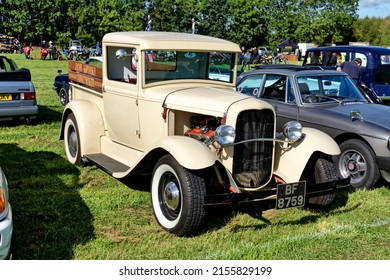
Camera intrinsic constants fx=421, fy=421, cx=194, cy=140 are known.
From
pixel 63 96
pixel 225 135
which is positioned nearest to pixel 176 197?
pixel 225 135

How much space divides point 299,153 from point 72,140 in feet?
12.0

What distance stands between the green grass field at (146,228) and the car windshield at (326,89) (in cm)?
166

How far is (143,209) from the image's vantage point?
16.1 ft

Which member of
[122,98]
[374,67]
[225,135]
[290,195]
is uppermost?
[374,67]

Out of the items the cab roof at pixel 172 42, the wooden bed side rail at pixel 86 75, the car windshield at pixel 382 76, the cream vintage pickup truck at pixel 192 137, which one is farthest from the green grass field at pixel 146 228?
the car windshield at pixel 382 76

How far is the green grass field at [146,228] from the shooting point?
153 inches

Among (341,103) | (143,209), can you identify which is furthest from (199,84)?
(341,103)

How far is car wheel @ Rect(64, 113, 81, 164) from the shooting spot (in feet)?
20.6

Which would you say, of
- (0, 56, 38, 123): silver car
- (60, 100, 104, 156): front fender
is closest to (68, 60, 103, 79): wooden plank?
(60, 100, 104, 156): front fender

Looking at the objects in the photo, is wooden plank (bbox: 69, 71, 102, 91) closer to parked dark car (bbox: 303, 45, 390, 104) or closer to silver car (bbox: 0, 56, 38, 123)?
silver car (bbox: 0, 56, 38, 123)

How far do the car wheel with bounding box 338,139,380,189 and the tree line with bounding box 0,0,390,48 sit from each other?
2009 inches

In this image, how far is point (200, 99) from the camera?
4.58 meters

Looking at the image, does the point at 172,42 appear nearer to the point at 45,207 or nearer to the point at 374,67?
the point at 45,207
